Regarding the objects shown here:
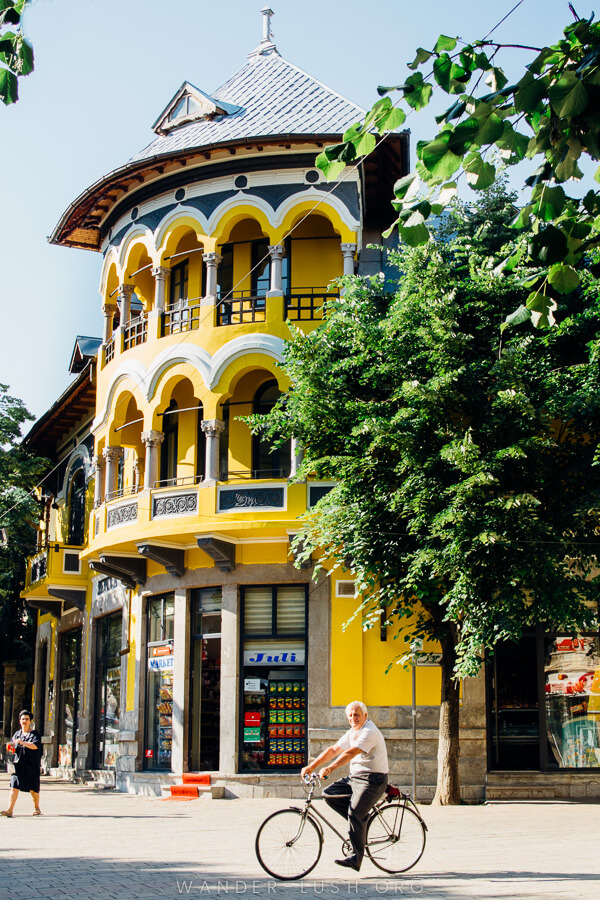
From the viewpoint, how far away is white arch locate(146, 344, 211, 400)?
76.3ft

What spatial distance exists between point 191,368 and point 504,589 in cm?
931

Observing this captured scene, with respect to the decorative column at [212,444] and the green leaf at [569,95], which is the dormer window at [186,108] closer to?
the decorative column at [212,444]

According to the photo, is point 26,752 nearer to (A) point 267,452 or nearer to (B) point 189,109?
(A) point 267,452

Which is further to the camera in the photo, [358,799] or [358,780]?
[358,780]

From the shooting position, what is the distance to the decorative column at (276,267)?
23.0 metres

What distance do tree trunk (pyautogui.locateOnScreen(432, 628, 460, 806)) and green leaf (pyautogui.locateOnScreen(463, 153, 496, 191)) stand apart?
46.2 ft

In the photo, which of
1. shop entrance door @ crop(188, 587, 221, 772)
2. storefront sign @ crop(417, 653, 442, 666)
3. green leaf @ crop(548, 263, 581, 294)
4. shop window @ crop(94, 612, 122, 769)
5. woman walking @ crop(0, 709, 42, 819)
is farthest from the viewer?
shop window @ crop(94, 612, 122, 769)

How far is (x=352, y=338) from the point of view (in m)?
19.4

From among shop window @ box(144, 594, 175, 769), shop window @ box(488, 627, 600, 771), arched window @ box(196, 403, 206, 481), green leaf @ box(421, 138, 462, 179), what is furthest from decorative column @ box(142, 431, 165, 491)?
green leaf @ box(421, 138, 462, 179)

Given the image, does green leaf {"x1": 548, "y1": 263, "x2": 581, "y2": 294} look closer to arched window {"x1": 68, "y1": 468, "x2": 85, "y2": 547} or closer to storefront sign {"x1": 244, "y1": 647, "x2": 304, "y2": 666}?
storefront sign {"x1": 244, "y1": 647, "x2": 304, "y2": 666}

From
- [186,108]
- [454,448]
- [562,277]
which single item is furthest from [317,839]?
[186,108]

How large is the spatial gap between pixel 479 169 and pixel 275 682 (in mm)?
17752

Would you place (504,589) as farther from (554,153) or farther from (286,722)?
(554,153)

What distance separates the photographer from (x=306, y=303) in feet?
77.0
